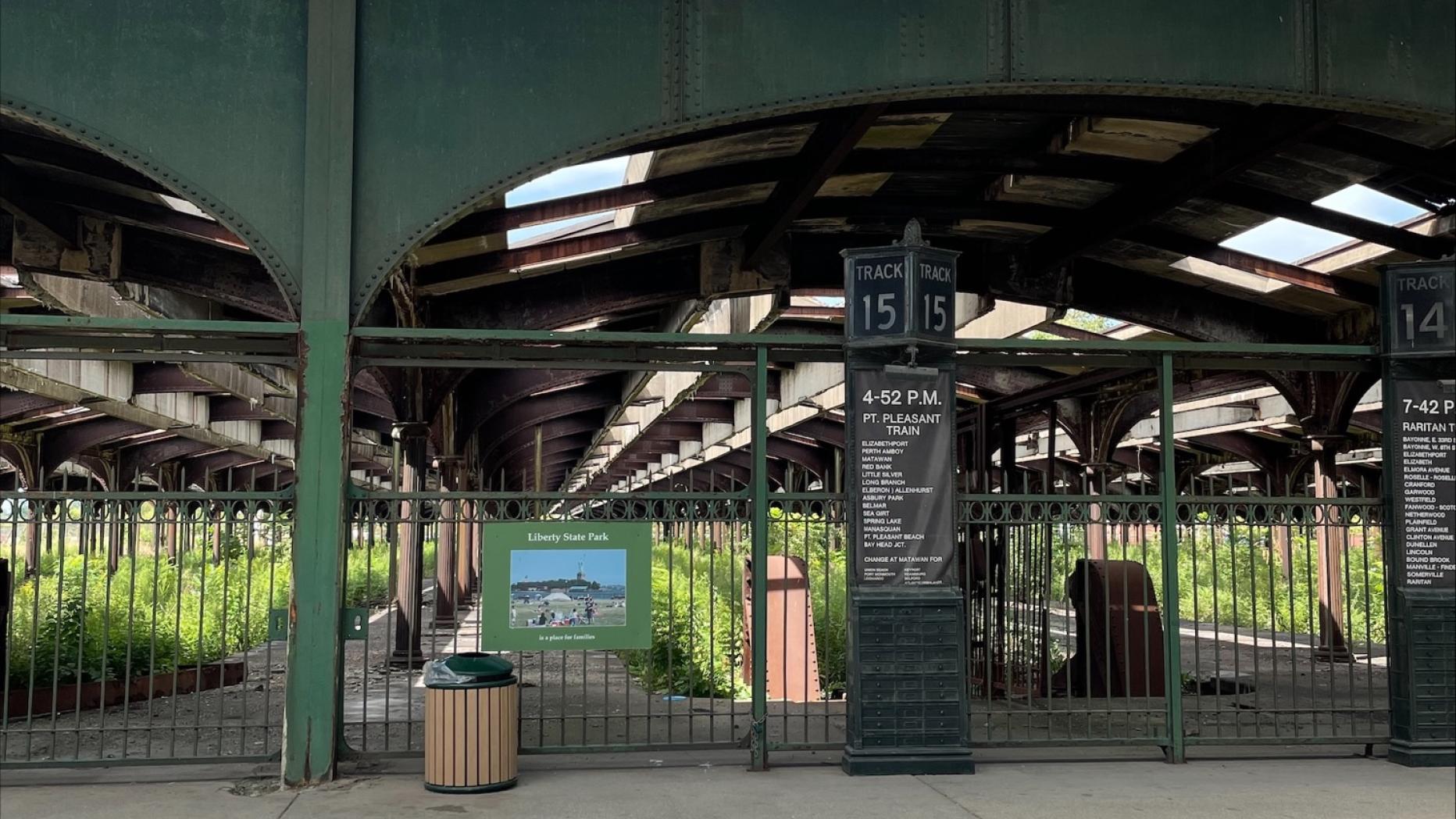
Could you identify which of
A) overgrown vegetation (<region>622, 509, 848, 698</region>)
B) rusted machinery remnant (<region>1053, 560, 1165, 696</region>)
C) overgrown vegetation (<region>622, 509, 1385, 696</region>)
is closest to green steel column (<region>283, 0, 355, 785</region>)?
overgrown vegetation (<region>622, 509, 1385, 696</region>)

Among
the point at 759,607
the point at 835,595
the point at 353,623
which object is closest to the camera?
the point at 353,623

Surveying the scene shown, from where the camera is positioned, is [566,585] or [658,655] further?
[658,655]

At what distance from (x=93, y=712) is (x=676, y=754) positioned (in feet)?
25.0

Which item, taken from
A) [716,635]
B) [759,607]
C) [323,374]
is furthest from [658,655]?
[323,374]

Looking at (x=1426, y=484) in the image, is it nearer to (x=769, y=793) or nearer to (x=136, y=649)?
(x=769, y=793)

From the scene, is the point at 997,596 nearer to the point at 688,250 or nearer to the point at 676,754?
the point at 688,250

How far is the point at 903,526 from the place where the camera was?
30.1ft

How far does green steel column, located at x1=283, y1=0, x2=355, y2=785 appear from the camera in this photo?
8.67 meters

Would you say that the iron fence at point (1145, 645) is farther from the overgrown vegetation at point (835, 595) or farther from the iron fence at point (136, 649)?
the iron fence at point (136, 649)

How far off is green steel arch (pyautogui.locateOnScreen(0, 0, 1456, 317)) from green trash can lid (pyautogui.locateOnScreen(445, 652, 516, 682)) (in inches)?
102

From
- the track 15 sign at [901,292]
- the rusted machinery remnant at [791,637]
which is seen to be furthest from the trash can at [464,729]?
the rusted machinery remnant at [791,637]

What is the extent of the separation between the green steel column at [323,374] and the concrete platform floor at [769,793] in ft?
2.71

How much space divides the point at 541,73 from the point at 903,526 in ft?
13.9

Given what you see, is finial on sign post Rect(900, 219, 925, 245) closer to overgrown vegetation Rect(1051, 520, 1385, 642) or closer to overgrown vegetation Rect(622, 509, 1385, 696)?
overgrown vegetation Rect(622, 509, 1385, 696)
